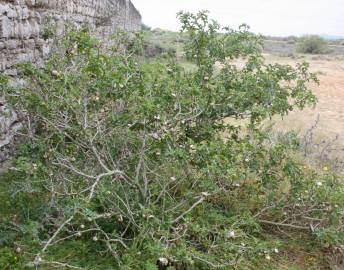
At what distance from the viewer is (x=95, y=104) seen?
13.1 feet

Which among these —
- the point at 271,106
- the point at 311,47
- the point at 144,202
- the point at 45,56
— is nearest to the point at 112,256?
the point at 144,202

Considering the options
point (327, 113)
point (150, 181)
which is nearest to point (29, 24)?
point (150, 181)

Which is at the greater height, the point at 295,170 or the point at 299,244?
the point at 295,170

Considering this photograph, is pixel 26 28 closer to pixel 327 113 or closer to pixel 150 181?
pixel 150 181

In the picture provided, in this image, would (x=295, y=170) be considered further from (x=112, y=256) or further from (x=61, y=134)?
(x=61, y=134)

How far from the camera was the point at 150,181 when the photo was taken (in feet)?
14.3

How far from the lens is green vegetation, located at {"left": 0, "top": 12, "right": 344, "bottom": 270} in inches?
139

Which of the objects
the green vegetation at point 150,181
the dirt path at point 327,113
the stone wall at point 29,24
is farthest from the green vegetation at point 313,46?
the green vegetation at point 150,181

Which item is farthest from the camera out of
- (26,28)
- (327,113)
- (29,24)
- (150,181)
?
(327,113)

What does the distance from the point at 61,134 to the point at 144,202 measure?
0.83m

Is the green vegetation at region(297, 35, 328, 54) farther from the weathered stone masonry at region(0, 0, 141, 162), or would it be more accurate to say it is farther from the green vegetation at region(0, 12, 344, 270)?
the green vegetation at region(0, 12, 344, 270)

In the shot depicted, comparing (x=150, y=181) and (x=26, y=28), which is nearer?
(x=150, y=181)

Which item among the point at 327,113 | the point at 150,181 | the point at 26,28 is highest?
the point at 26,28

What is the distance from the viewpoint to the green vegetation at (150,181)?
354 centimetres
